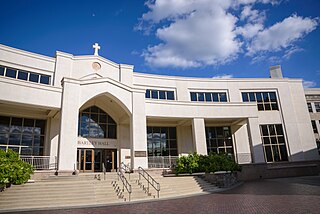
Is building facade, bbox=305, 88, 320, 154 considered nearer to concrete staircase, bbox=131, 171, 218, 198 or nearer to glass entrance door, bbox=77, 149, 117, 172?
concrete staircase, bbox=131, 171, 218, 198

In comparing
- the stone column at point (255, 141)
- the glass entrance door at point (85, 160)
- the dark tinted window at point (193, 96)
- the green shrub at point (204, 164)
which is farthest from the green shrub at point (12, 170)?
the stone column at point (255, 141)

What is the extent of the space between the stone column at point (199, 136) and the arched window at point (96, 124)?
768 cm

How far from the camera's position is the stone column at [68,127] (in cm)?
1591

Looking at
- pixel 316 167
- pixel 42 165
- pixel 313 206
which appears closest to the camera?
pixel 313 206

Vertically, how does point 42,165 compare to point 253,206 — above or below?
above

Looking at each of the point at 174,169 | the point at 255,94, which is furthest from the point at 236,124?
the point at 174,169

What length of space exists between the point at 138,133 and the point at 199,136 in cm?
624

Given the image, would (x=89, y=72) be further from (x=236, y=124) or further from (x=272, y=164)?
(x=272, y=164)

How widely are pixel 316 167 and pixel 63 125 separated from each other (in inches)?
984

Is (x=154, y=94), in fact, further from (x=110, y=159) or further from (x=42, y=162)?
(x=42, y=162)

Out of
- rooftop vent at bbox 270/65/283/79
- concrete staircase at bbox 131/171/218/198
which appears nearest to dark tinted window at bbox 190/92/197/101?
concrete staircase at bbox 131/171/218/198

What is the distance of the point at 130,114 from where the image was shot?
2020cm

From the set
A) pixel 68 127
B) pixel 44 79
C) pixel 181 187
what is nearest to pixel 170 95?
pixel 68 127

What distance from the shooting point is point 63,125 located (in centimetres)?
1650
